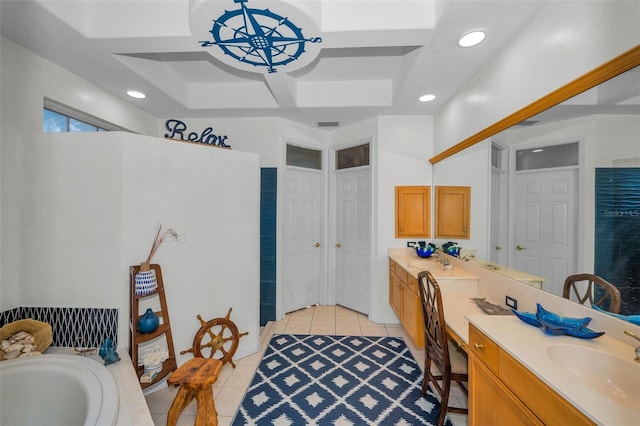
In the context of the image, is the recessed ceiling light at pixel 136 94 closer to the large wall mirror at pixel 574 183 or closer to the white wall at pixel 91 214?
the white wall at pixel 91 214

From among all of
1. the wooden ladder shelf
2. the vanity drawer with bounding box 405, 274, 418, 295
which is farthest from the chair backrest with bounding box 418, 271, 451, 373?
the wooden ladder shelf

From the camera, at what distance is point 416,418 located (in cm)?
183

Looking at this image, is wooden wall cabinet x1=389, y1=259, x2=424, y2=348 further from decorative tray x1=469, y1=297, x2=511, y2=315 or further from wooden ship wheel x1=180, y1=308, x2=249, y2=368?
wooden ship wheel x1=180, y1=308, x2=249, y2=368

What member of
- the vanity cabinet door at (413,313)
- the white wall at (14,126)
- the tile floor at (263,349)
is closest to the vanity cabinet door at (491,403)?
the tile floor at (263,349)

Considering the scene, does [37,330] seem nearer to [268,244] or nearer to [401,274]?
A: [268,244]

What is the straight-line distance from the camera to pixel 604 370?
42.2 inches

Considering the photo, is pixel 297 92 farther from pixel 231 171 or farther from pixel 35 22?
pixel 35 22

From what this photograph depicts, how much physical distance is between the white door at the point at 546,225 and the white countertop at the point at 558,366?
1.27 feet

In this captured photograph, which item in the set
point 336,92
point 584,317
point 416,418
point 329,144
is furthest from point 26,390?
point 329,144

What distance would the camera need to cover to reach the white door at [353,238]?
3619mm

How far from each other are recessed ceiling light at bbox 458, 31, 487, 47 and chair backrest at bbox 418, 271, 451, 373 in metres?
1.70

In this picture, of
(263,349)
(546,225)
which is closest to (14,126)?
(263,349)

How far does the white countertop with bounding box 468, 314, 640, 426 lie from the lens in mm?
776

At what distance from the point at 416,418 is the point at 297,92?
335 centimetres
